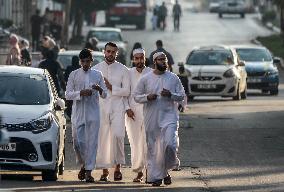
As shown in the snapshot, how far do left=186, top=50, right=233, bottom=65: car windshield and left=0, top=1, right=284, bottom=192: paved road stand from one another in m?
1.06

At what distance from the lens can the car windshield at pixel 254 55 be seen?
4378 cm

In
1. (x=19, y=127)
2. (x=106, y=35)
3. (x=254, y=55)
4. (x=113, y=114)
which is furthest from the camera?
(x=106, y=35)

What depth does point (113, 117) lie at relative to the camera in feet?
63.1

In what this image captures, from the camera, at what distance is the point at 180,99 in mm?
18562

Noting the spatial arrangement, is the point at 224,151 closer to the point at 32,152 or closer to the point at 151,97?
the point at 151,97

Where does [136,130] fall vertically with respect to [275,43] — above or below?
above

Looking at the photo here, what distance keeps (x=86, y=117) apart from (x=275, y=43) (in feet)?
167

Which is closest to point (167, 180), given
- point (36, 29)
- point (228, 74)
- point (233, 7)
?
point (228, 74)

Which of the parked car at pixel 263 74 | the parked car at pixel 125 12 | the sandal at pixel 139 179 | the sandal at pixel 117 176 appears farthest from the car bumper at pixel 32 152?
the parked car at pixel 125 12

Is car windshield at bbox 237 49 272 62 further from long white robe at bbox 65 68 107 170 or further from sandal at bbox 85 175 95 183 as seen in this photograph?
sandal at bbox 85 175 95 183

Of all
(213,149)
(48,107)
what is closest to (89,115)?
(48,107)

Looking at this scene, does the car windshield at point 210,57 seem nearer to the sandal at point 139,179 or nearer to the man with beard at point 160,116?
the sandal at point 139,179

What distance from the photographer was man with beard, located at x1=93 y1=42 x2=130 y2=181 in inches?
755

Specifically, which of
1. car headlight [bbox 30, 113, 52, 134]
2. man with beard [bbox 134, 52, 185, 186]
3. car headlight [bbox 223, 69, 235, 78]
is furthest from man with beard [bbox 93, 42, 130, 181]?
car headlight [bbox 223, 69, 235, 78]
